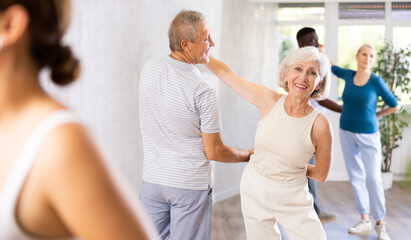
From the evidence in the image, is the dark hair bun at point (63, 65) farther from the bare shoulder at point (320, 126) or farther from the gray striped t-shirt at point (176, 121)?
the bare shoulder at point (320, 126)

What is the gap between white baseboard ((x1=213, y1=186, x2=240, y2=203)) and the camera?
5.84 metres

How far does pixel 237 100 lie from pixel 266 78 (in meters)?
0.86

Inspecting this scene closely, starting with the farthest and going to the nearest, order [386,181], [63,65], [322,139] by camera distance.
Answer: [386,181] → [322,139] → [63,65]

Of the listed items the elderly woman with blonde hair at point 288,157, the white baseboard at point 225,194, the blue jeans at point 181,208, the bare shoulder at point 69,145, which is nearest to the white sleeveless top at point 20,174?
the bare shoulder at point 69,145

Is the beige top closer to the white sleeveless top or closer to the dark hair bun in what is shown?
the dark hair bun

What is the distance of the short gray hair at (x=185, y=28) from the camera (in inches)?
90.0

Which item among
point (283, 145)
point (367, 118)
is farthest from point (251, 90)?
point (367, 118)

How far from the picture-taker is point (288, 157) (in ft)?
7.68

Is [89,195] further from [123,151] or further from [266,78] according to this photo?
[266,78]

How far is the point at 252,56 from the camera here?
638cm

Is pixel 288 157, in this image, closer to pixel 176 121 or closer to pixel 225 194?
pixel 176 121

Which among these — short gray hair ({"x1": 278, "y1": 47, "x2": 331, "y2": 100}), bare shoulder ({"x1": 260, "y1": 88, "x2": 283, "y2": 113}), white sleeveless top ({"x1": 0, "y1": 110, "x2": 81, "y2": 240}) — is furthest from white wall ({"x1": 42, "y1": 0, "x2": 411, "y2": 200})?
white sleeveless top ({"x1": 0, "y1": 110, "x2": 81, "y2": 240})

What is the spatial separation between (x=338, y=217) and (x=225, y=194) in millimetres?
1357

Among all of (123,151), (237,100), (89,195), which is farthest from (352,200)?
(89,195)
